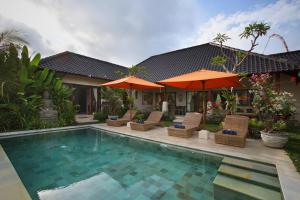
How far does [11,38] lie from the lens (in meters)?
6.96

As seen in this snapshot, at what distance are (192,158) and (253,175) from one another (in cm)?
184

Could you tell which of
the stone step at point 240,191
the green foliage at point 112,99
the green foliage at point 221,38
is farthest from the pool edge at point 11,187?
the green foliage at point 221,38

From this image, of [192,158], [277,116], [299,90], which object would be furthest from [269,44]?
[192,158]

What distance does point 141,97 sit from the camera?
17844 mm

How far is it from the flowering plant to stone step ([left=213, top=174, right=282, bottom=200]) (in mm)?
3482

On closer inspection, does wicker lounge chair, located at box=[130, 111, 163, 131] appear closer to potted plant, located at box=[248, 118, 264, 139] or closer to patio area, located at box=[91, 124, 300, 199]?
patio area, located at box=[91, 124, 300, 199]

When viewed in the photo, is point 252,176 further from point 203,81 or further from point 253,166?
point 203,81

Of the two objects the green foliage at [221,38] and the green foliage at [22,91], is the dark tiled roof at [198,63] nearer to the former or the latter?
the green foliage at [221,38]

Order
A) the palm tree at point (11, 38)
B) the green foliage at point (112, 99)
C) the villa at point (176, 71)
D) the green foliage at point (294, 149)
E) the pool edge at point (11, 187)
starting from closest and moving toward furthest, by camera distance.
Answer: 1. the pool edge at point (11, 187)
2. the green foliage at point (294, 149)
3. the palm tree at point (11, 38)
4. the villa at point (176, 71)
5. the green foliage at point (112, 99)

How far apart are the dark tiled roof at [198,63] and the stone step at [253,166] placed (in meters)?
8.09

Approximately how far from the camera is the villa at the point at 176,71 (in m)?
10.9

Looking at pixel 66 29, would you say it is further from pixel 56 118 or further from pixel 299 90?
pixel 299 90

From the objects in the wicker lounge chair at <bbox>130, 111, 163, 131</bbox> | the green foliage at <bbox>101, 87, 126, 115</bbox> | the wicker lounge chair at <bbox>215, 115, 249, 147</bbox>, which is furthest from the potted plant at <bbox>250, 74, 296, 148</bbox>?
the green foliage at <bbox>101, 87, 126, 115</bbox>

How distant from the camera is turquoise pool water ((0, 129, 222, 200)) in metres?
3.39
